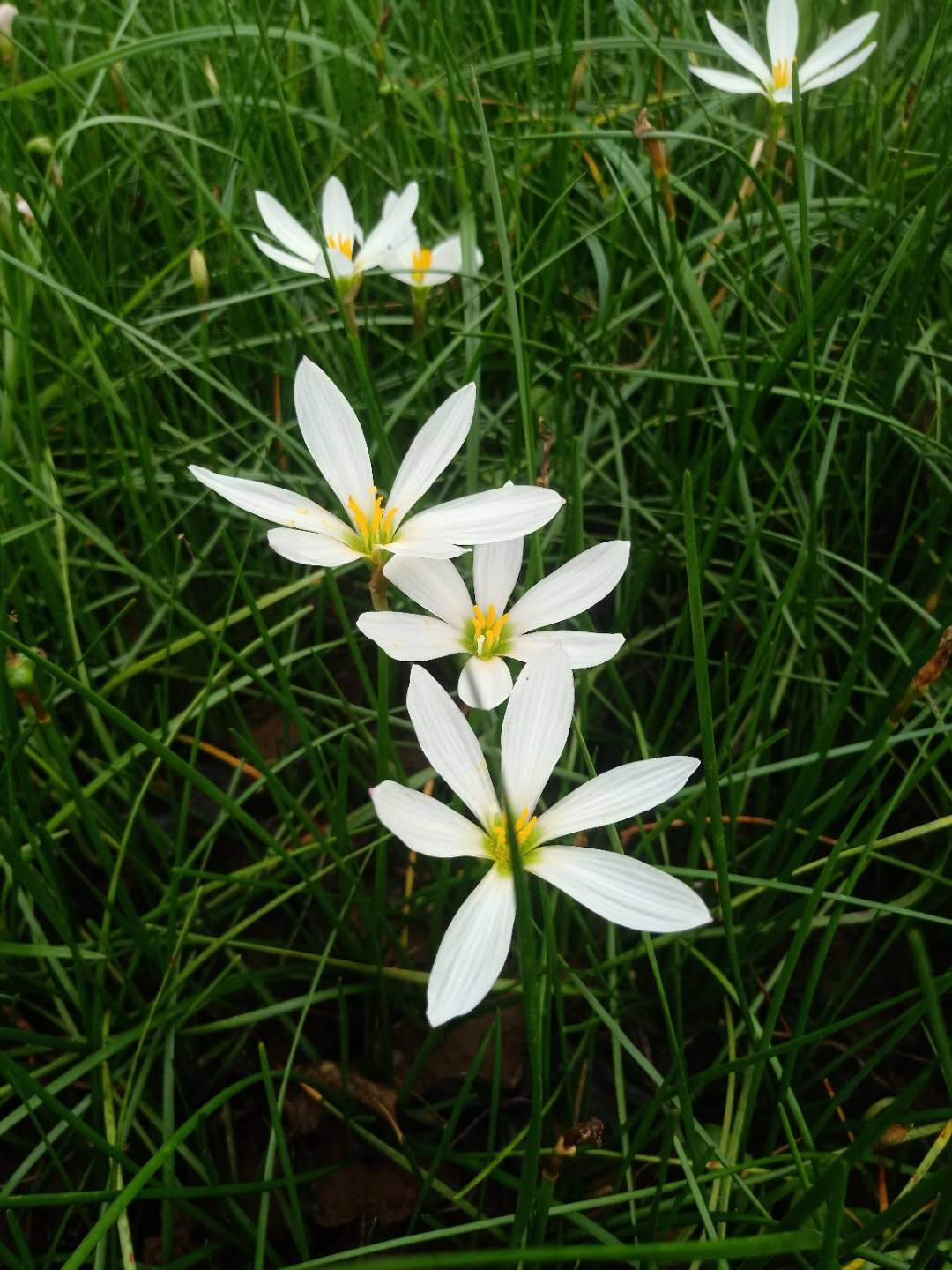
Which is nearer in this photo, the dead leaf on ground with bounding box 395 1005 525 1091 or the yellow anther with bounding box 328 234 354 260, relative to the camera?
the dead leaf on ground with bounding box 395 1005 525 1091

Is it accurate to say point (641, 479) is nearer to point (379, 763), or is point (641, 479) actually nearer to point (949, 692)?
point (949, 692)

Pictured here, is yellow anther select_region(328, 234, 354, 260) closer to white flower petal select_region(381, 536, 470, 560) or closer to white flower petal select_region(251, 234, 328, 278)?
white flower petal select_region(251, 234, 328, 278)

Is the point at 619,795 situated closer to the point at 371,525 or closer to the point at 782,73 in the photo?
the point at 371,525

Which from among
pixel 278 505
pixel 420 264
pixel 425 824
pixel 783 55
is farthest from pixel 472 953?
pixel 783 55

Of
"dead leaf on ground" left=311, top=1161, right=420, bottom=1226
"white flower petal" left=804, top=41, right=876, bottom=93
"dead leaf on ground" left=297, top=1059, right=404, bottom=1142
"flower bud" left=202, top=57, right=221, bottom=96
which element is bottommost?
"dead leaf on ground" left=311, top=1161, right=420, bottom=1226

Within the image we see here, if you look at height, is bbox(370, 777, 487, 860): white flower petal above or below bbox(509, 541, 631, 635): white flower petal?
below

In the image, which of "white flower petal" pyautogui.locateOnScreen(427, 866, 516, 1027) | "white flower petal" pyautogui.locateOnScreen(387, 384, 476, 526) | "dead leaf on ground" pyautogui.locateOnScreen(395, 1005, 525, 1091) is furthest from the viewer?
"dead leaf on ground" pyautogui.locateOnScreen(395, 1005, 525, 1091)

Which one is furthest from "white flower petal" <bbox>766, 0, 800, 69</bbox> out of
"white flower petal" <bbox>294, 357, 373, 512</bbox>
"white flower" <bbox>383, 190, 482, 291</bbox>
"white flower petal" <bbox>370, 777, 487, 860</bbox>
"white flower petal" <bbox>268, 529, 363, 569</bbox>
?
"white flower petal" <bbox>370, 777, 487, 860</bbox>
